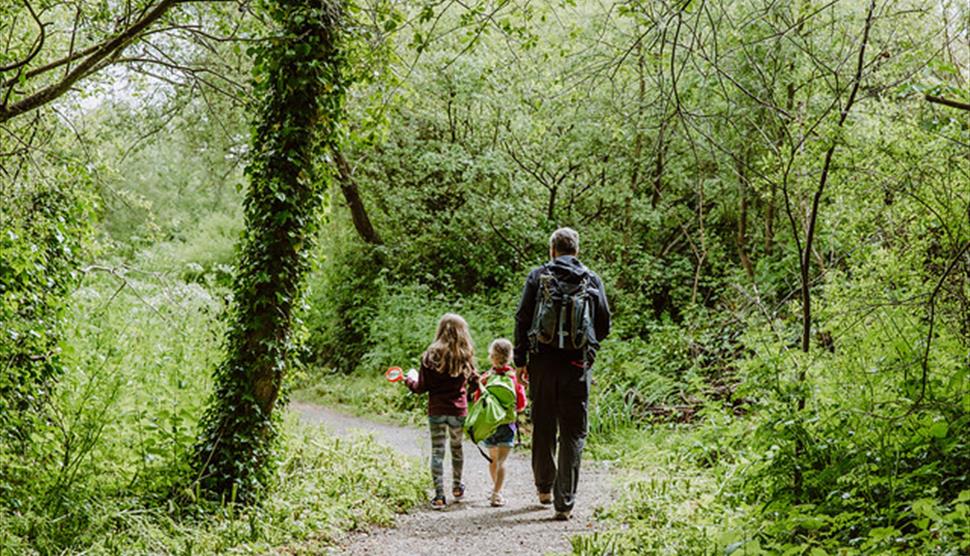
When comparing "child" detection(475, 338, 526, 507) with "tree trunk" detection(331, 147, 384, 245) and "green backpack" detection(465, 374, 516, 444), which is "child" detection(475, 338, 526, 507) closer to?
"green backpack" detection(465, 374, 516, 444)

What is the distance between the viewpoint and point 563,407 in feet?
20.7

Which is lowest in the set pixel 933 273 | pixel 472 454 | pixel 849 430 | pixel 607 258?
pixel 472 454

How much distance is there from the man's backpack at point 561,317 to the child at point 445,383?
38.5 inches

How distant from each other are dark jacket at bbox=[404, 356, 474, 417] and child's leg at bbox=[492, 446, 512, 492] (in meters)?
0.45

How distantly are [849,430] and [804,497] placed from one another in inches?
20.6

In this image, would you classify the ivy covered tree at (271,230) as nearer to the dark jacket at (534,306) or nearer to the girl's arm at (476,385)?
the girl's arm at (476,385)

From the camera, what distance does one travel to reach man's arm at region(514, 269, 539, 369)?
250 inches

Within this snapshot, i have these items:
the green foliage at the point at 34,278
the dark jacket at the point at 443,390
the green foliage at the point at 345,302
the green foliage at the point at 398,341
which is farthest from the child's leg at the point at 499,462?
the green foliage at the point at 345,302

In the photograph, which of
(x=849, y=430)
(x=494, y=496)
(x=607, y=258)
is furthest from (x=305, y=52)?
(x=607, y=258)

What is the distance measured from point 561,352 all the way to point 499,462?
1.39 metres

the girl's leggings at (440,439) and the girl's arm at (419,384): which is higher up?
the girl's arm at (419,384)

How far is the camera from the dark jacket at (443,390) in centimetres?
704

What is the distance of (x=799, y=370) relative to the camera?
511 centimetres

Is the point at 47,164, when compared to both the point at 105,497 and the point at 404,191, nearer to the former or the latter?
the point at 105,497
